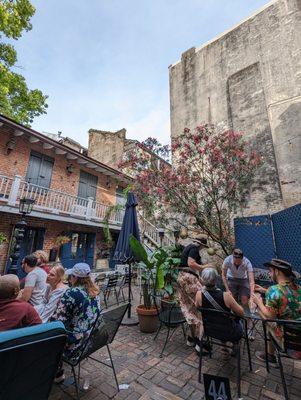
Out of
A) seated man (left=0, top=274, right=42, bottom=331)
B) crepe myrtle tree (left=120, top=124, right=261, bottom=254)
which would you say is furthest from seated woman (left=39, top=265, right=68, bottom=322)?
crepe myrtle tree (left=120, top=124, right=261, bottom=254)

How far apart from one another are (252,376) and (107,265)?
10761 millimetres

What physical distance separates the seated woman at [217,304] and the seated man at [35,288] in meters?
2.42

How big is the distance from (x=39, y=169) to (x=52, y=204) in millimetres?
2252

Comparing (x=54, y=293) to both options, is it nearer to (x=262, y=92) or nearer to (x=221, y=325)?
(x=221, y=325)

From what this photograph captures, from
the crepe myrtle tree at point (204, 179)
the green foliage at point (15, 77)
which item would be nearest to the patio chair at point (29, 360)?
the crepe myrtle tree at point (204, 179)

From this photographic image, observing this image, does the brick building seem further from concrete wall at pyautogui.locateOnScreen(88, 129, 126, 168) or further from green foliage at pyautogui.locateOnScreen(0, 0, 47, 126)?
concrete wall at pyautogui.locateOnScreen(88, 129, 126, 168)

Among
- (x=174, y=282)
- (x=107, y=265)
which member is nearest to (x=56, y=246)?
(x=107, y=265)

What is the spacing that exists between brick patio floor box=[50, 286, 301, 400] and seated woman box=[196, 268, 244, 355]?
2.05 feet

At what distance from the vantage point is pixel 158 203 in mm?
8781

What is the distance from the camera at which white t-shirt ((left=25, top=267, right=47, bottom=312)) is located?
126 inches

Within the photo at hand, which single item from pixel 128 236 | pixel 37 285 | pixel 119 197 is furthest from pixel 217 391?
pixel 119 197

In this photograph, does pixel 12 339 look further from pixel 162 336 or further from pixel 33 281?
pixel 162 336

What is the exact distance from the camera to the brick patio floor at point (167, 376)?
252 cm

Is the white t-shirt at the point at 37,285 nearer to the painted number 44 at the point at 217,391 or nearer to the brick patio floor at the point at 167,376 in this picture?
the brick patio floor at the point at 167,376
